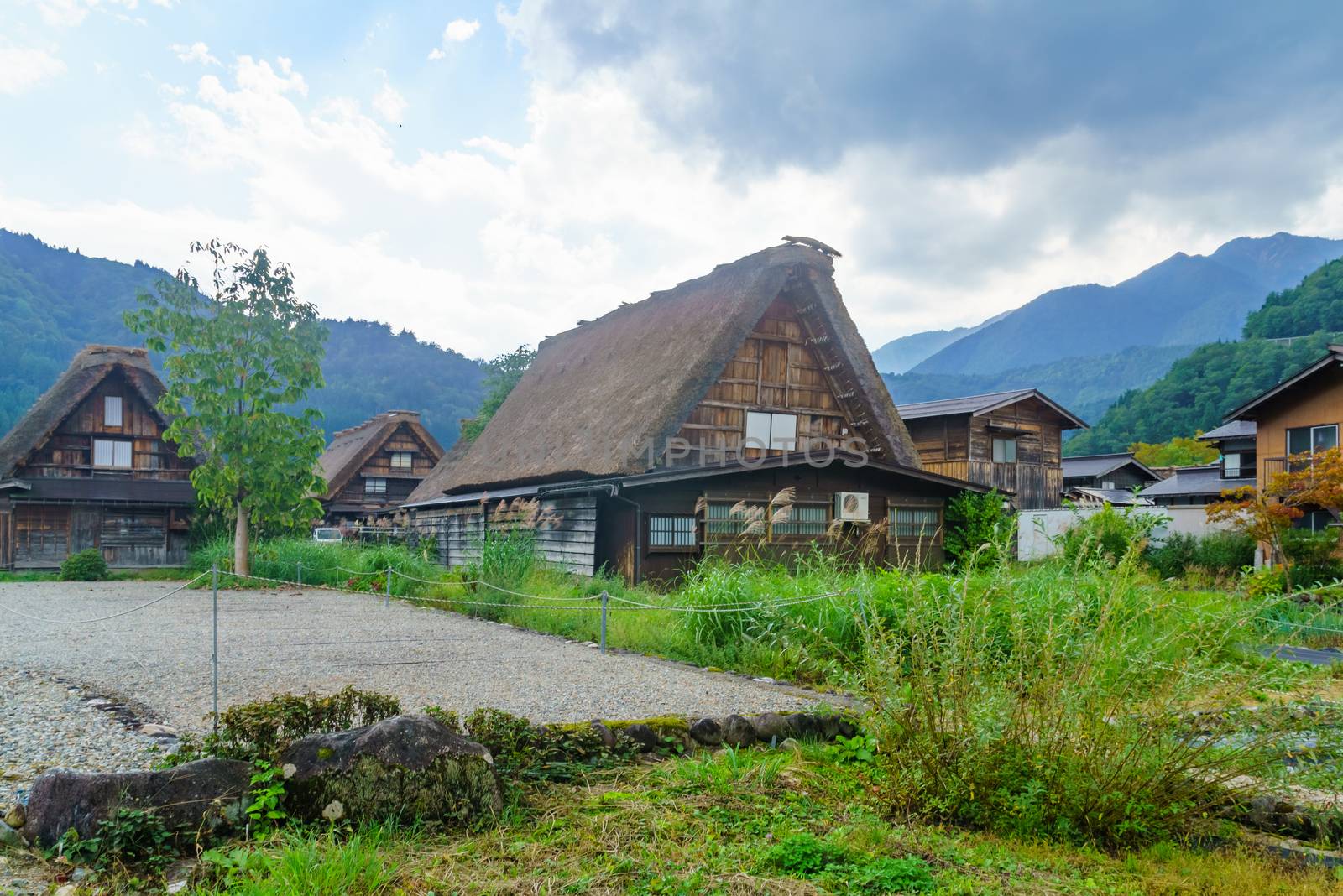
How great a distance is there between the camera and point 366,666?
8.10 meters

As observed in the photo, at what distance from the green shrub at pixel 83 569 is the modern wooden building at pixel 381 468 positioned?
33.6 feet

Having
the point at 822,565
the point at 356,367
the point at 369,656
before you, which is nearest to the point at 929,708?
the point at 822,565

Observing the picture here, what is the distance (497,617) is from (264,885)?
31.2 feet

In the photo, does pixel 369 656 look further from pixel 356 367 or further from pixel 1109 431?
pixel 356 367

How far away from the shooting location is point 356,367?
62562 mm

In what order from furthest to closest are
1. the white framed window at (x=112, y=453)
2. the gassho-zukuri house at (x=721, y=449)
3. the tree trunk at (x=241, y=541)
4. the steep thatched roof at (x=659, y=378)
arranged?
the white framed window at (x=112, y=453), the tree trunk at (x=241, y=541), the steep thatched roof at (x=659, y=378), the gassho-zukuri house at (x=721, y=449)

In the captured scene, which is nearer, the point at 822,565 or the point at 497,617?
the point at 822,565

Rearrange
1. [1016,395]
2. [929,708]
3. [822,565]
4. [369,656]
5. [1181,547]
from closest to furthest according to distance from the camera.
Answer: [929,708], [369,656], [822,565], [1181,547], [1016,395]

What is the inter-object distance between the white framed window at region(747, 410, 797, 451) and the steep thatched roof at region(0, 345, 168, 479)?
60.7 feet

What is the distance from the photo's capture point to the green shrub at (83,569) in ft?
72.1

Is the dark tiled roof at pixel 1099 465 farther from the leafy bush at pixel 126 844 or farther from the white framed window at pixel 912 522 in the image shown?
the leafy bush at pixel 126 844

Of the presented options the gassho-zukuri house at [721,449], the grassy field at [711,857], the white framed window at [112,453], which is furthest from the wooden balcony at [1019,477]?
the white framed window at [112,453]

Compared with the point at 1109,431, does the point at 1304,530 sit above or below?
below

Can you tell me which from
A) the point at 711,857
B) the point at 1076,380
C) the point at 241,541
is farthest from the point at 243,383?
the point at 1076,380
